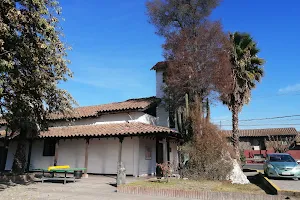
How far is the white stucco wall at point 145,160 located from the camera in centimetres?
1867

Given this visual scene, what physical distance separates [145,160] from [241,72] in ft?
33.8

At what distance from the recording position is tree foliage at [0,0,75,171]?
927 cm

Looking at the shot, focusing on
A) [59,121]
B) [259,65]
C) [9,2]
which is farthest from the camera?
[59,121]

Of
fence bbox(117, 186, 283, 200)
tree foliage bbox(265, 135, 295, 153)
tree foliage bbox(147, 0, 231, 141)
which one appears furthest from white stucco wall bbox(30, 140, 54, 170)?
tree foliage bbox(265, 135, 295, 153)

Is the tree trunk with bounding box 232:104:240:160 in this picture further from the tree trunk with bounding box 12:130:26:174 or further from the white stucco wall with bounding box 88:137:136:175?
the tree trunk with bounding box 12:130:26:174

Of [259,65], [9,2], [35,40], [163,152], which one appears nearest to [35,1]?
[9,2]

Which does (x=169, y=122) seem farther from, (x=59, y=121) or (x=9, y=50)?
(x=9, y=50)

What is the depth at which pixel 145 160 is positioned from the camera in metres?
19.1

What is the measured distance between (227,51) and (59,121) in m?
15.8

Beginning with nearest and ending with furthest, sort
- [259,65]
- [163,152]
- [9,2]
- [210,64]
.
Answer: [9,2] < [210,64] < [163,152] < [259,65]

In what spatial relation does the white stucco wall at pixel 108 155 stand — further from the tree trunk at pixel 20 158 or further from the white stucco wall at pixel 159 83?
the white stucco wall at pixel 159 83

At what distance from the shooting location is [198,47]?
18.6 metres

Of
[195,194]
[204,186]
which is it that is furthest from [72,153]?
[195,194]

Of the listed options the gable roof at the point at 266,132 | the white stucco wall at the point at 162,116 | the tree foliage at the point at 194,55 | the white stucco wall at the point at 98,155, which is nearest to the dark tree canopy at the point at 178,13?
the tree foliage at the point at 194,55
